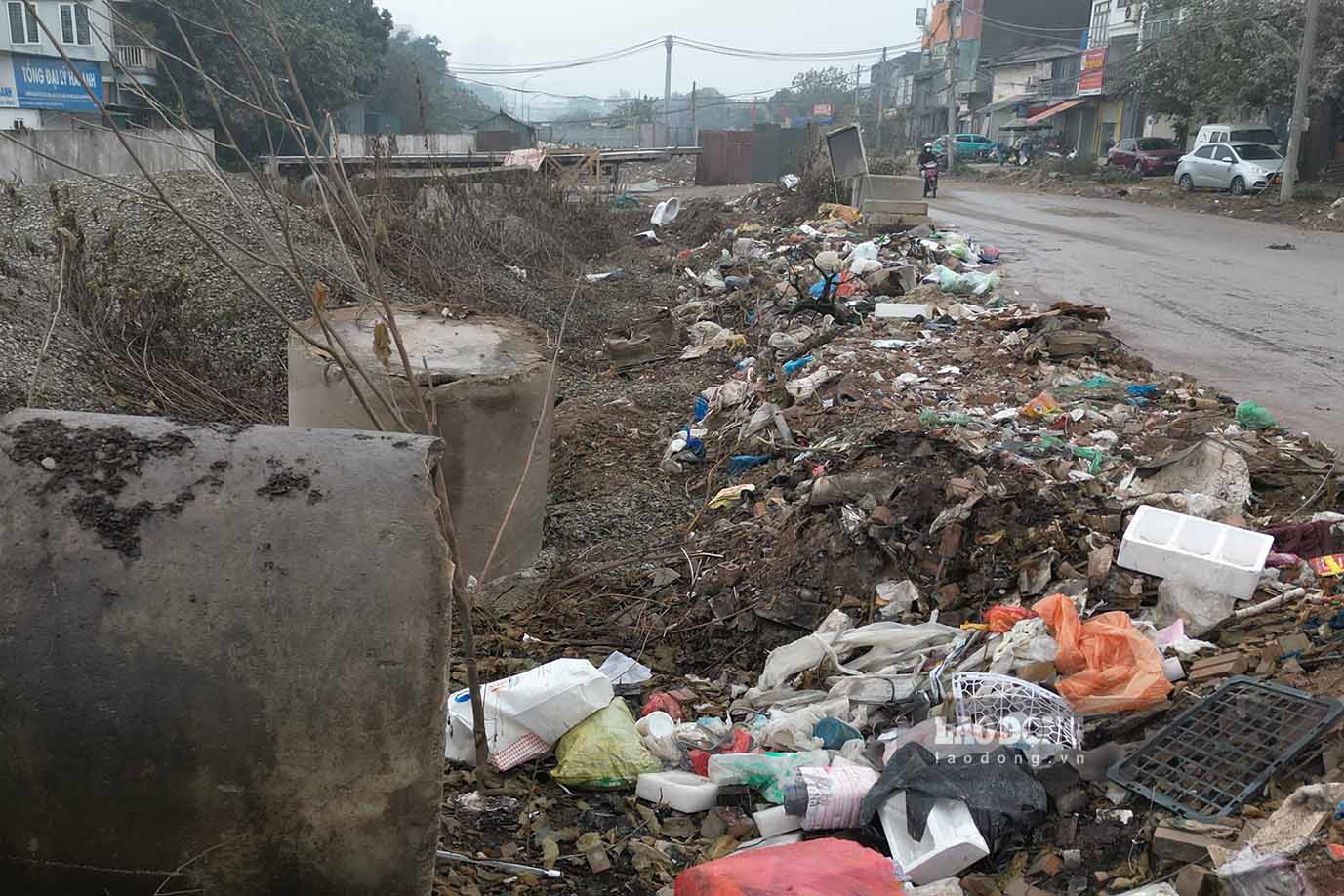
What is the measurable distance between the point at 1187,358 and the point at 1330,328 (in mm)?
1839

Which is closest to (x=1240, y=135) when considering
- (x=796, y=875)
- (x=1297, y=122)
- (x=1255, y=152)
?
(x=1255, y=152)

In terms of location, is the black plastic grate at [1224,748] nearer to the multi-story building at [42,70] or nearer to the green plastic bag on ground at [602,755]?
the green plastic bag on ground at [602,755]

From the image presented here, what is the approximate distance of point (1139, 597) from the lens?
13.4 feet

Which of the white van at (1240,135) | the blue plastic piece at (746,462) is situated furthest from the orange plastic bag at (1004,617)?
the white van at (1240,135)

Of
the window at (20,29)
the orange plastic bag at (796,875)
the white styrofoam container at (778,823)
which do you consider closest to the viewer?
the orange plastic bag at (796,875)

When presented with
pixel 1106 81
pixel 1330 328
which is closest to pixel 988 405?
pixel 1330 328

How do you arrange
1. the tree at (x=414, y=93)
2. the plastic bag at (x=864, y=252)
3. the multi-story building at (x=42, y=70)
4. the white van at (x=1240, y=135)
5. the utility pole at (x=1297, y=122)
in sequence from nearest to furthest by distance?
the plastic bag at (x=864, y=252), the utility pole at (x=1297, y=122), the white van at (x=1240, y=135), the multi-story building at (x=42, y=70), the tree at (x=414, y=93)

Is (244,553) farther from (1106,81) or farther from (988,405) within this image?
(1106,81)

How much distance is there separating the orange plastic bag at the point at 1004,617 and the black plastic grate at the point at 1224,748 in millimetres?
766

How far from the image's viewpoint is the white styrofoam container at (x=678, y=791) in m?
3.17

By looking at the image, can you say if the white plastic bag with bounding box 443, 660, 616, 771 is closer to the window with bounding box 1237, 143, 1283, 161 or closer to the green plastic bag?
the green plastic bag

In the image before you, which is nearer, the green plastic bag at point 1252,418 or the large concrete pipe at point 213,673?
the large concrete pipe at point 213,673

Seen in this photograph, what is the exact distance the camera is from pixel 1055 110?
49406 millimetres

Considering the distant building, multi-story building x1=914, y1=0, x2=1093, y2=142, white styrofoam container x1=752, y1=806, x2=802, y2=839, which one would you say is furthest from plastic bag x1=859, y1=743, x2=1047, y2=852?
multi-story building x1=914, y1=0, x2=1093, y2=142
